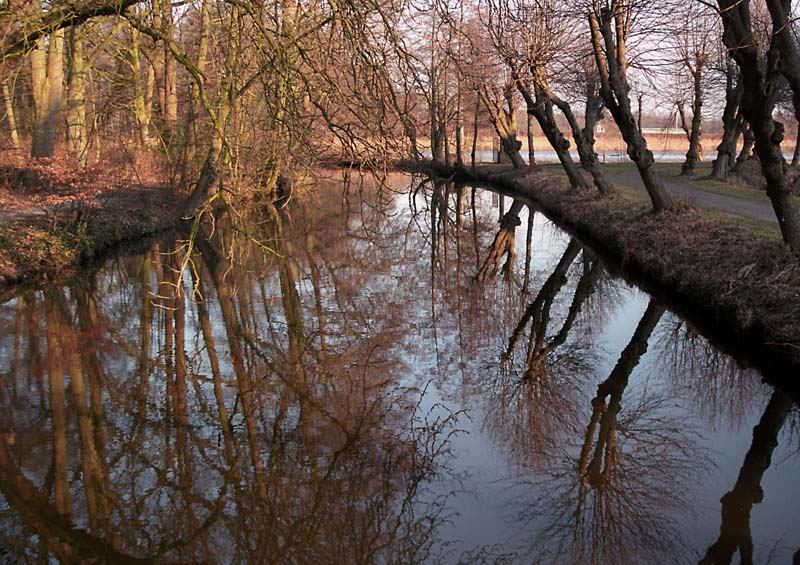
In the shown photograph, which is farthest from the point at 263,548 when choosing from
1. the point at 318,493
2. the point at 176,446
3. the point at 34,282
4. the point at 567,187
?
the point at 567,187

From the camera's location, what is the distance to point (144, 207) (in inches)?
800

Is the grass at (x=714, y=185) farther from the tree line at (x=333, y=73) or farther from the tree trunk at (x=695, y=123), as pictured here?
the tree line at (x=333, y=73)

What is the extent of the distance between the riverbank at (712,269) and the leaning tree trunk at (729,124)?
8.57 metres

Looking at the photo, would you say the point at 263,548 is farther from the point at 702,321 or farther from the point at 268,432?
the point at 702,321

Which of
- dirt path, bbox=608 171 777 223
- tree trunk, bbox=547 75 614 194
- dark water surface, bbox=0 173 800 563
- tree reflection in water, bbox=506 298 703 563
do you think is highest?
tree trunk, bbox=547 75 614 194

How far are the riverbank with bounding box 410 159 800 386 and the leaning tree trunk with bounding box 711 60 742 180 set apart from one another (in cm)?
857

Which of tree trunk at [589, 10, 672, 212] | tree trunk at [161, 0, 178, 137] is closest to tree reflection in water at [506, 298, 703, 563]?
tree trunk at [589, 10, 672, 212]

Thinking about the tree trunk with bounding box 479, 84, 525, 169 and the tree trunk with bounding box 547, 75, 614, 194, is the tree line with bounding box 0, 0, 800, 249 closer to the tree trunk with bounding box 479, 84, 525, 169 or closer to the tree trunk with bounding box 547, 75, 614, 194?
the tree trunk with bounding box 547, 75, 614, 194

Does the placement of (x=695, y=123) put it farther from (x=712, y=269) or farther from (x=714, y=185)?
(x=712, y=269)

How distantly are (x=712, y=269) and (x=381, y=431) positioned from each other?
619 centimetres

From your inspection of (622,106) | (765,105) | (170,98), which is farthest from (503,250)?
(170,98)

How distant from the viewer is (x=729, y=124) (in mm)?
25391

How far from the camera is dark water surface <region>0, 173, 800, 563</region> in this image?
546 cm

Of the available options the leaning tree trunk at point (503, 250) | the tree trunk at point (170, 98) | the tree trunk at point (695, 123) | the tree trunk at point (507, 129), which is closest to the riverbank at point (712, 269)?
the leaning tree trunk at point (503, 250)
